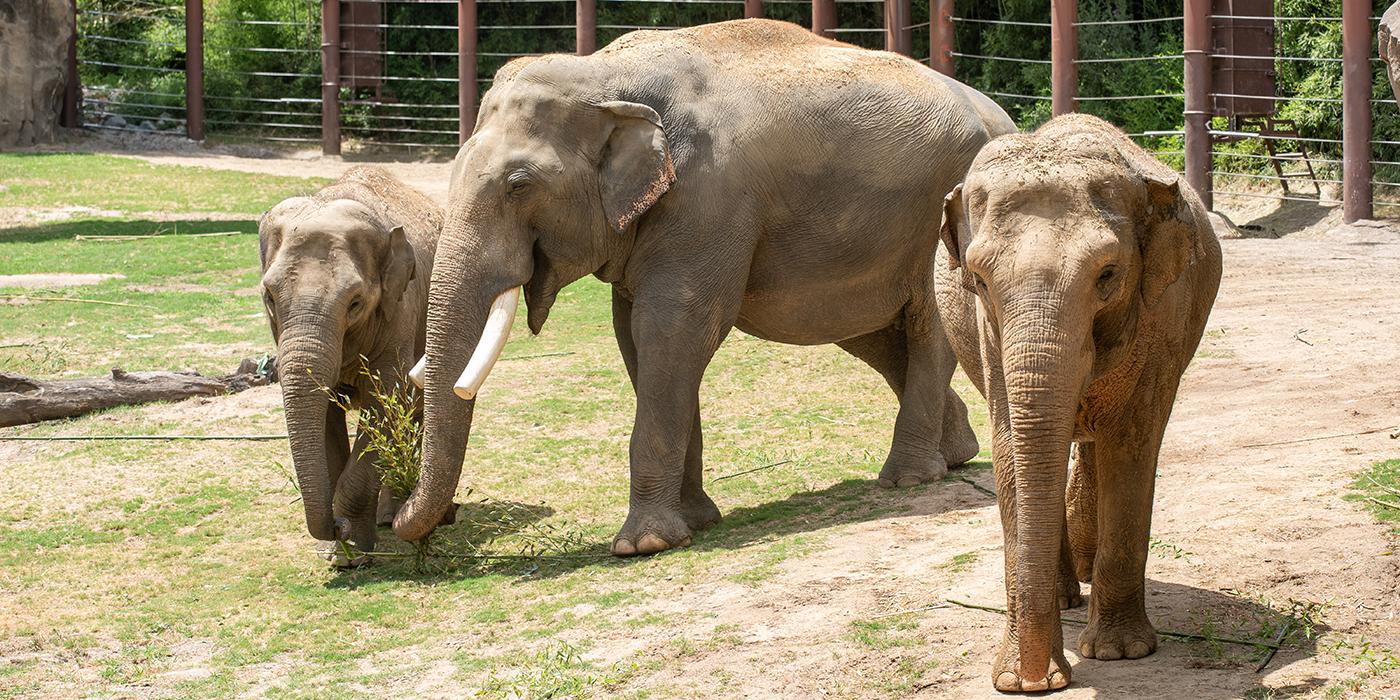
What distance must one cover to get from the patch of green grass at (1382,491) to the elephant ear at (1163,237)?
1869 millimetres

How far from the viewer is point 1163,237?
5270 millimetres

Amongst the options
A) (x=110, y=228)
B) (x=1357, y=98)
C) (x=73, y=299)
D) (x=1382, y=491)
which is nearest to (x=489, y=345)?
(x=1382, y=491)

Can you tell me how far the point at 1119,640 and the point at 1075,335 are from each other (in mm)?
1190

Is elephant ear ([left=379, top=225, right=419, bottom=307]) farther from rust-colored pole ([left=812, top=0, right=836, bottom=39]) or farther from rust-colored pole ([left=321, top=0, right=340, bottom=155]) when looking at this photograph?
rust-colored pole ([left=321, top=0, right=340, bottom=155])

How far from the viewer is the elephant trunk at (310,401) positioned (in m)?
7.72

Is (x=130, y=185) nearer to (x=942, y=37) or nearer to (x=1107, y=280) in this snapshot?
(x=942, y=37)

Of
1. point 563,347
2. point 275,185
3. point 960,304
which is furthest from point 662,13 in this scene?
point 960,304

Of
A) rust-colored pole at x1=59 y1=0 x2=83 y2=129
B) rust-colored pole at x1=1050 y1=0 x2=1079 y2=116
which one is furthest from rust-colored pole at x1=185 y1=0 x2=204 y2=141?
rust-colored pole at x1=1050 y1=0 x2=1079 y2=116

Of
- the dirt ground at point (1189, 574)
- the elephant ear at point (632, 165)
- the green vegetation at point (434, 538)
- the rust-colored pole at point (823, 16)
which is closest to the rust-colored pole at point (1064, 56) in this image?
the rust-colored pole at point (823, 16)

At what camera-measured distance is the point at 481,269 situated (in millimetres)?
7793

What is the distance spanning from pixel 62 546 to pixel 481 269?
8.35 feet

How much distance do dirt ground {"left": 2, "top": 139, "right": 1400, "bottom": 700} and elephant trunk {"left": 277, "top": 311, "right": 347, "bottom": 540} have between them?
4.71ft

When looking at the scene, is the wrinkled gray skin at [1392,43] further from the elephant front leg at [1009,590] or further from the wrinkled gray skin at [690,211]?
the elephant front leg at [1009,590]

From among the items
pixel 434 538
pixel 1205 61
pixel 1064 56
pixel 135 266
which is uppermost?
pixel 1064 56
